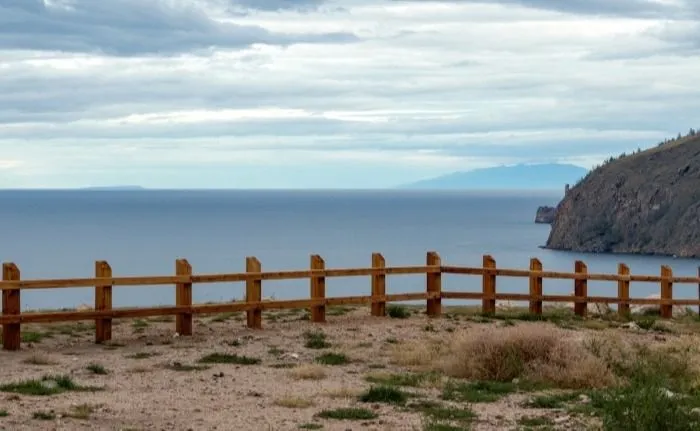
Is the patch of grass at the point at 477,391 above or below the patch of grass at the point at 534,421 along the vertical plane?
above

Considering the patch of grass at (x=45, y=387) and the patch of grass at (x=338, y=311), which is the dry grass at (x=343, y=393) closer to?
the patch of grass at (x=45, y=387)

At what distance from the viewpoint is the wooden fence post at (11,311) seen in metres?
17.4

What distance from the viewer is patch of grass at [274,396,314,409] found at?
12.6 m

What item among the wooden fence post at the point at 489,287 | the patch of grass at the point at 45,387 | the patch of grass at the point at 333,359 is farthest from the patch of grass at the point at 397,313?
the patch of grass at the point at 45,387

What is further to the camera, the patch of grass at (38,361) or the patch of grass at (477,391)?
the patch of grass at (38,361)

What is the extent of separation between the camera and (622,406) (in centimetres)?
1005

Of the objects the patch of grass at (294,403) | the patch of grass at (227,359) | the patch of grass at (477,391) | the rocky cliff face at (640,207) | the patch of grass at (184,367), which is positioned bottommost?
the patch of grass at (477,391)

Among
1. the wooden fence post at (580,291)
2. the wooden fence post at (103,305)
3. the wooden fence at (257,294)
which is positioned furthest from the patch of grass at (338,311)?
the wooden fence post at (103,305)

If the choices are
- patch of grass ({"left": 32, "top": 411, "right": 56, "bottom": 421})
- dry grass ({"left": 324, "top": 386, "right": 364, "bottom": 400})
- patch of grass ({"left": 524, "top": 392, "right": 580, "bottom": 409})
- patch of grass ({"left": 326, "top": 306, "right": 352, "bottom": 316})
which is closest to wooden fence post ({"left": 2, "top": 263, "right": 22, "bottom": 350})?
patch of grass ({"left": 32, "top": 411, "right": 56, "bottom": 421})

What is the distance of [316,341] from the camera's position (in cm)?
1836

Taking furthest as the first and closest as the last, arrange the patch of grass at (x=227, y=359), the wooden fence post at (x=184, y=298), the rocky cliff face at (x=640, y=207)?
the rocky cliff face at (x=640, y=207), the wooden fence post at (x=184, y=298), the patch of grass at (x=227, y=359)

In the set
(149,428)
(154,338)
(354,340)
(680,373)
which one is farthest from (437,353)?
(149,428)

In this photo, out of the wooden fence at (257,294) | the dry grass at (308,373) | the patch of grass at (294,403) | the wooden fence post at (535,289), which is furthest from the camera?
the wooden fence post at (535,289)

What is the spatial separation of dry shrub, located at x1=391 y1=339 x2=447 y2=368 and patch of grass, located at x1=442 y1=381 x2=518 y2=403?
171 cm
